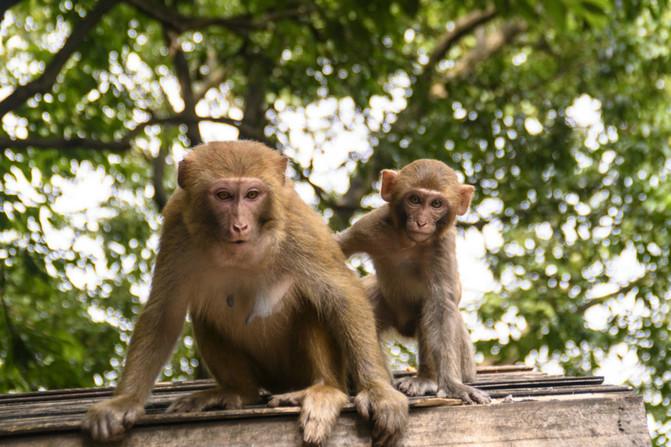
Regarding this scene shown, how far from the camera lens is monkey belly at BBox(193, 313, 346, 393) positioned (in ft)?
15.8

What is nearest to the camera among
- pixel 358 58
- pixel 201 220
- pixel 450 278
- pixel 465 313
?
pixel 201 220

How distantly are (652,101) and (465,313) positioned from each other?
4052 millimetres

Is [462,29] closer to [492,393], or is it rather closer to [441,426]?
[492,393]

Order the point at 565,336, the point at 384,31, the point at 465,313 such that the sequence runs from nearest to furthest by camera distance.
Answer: the point at 384,31 < the point at 565,336 < the point at 465,313

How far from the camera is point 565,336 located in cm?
1102

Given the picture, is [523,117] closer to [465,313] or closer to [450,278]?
[465,313]

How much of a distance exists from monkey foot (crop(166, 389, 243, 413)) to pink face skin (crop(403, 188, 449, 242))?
1586 mm

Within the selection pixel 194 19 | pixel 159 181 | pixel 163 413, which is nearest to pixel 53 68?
pixel 194 19

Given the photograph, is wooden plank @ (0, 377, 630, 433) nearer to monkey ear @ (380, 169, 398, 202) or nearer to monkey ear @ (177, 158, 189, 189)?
monkey ear @ (177, 158, 189, 189)

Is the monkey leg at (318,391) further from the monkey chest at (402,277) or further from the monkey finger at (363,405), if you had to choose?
the monkey chest at (402,277)

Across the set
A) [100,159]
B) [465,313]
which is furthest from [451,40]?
[100,159]

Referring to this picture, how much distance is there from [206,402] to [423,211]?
1890mm

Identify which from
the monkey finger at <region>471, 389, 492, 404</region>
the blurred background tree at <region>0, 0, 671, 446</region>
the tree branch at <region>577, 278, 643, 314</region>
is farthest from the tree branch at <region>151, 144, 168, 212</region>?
the monkey finger at <region>471, 389, 492, 404</region>

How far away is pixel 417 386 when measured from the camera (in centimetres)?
523
